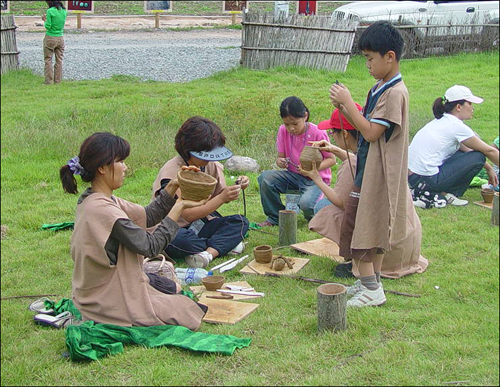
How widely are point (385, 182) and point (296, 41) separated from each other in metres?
9.85

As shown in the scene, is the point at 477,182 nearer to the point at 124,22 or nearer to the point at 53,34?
the point at 53,34

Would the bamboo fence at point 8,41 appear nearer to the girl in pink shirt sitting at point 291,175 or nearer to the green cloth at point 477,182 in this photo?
the girl in pink shirt sitting at point 291,175

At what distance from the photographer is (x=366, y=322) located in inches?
145

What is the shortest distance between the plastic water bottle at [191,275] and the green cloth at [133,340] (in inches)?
38.8

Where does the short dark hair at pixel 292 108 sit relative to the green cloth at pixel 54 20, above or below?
below

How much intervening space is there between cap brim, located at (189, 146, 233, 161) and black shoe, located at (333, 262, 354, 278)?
117 cm

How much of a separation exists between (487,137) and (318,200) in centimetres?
407

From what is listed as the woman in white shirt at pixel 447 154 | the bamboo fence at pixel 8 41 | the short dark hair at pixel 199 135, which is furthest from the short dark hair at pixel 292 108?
the bamboo fence at pixel 8 41

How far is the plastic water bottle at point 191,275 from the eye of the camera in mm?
4536

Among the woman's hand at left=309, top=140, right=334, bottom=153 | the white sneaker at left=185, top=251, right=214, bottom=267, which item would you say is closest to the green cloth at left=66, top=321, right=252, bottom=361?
the white sneaker at left=185, top=251, right=214, bottom=267

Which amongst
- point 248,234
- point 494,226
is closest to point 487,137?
point 494,226

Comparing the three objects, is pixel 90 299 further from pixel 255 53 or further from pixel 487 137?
pixel 255 53

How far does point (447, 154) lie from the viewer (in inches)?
256

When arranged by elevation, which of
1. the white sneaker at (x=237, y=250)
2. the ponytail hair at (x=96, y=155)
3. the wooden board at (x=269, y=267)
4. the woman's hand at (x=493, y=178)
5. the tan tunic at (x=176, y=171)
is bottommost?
the white sneaker at (x=237, y=250)
